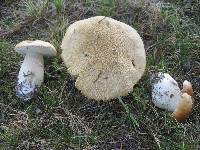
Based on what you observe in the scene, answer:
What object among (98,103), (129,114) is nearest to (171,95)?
(129,114)

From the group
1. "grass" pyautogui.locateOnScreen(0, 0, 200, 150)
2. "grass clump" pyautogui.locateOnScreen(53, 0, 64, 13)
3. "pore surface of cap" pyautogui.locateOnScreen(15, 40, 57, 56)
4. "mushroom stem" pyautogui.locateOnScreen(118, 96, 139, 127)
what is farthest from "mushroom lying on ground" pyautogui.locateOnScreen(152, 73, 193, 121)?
"grass clump" pyautogui.locateOnScreen(53, 0, 64, 13)

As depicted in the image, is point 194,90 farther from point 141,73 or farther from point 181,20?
point 181,20

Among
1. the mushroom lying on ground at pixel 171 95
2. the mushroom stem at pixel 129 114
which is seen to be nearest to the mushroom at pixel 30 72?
the mushroom stem at pixel 129 114

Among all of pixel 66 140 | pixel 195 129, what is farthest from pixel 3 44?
pixel 195 129

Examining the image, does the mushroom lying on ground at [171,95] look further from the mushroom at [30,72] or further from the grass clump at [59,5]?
the grass clump at [59,5]

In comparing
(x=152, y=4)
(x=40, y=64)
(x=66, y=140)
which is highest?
(x=152, y=4)

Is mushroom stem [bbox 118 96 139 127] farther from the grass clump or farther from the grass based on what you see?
the grass clump
